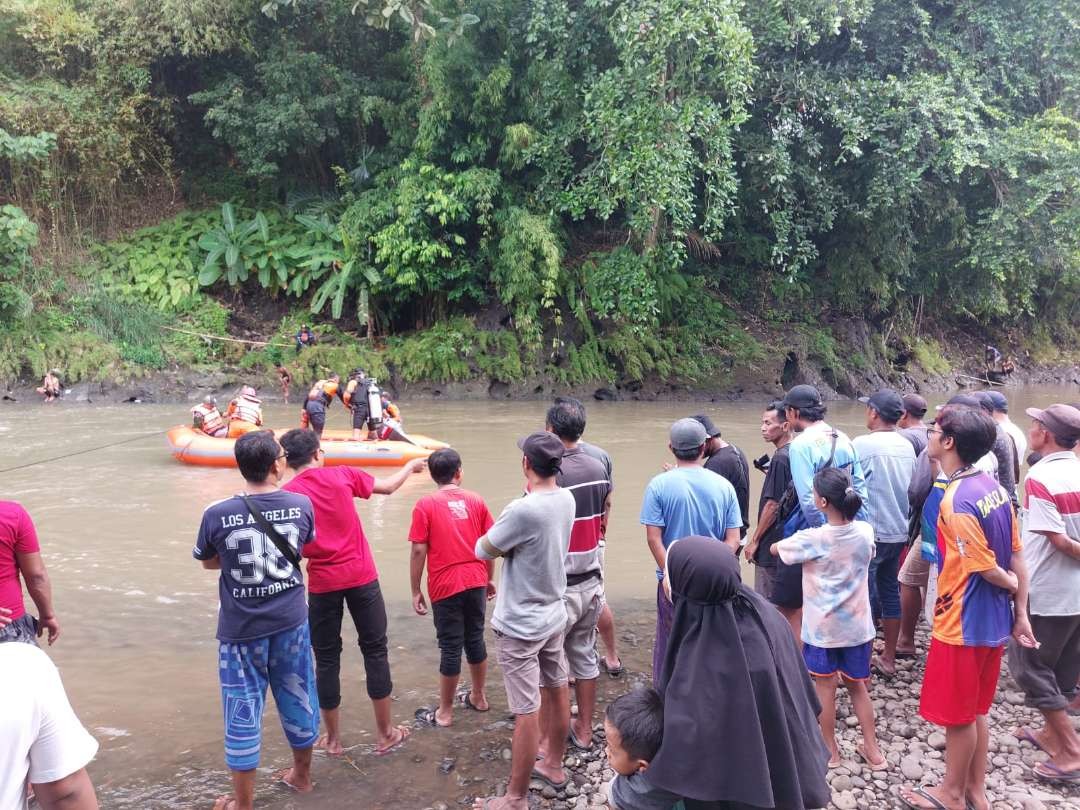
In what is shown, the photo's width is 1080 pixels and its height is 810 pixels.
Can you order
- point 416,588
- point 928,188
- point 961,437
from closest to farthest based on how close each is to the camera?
1. point 961,437
2. point 416,588
3. point 928,188

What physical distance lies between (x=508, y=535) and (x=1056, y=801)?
109 inches

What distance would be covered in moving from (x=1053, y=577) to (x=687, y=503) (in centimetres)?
173

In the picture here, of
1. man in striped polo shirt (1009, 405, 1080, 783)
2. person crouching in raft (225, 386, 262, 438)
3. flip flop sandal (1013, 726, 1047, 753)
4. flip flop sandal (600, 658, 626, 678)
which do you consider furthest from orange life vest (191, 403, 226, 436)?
man in striped polo shirt (1009, 405, 1080, 783)

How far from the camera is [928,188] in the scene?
18.4 meters

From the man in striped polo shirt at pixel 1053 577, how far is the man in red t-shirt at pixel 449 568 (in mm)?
2693

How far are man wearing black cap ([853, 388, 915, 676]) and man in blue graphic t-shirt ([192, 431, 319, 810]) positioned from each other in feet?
11.0

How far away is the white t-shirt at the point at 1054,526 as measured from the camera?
364 centimetres

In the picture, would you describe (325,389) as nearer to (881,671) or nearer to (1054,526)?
(881,671)

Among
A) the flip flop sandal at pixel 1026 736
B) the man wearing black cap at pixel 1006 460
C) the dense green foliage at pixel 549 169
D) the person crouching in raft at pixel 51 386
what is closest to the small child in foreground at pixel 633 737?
the flip flop sandal at pixel 1026 736

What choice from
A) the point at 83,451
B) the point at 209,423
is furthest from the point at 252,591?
the point at 83,451

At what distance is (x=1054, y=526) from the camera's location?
365 centimetres

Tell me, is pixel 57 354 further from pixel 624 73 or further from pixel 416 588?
pixel 416 588

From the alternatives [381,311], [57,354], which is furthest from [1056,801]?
[57,354]

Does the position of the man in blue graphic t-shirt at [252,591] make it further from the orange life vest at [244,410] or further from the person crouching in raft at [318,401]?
the orange life vest at [244,410]
